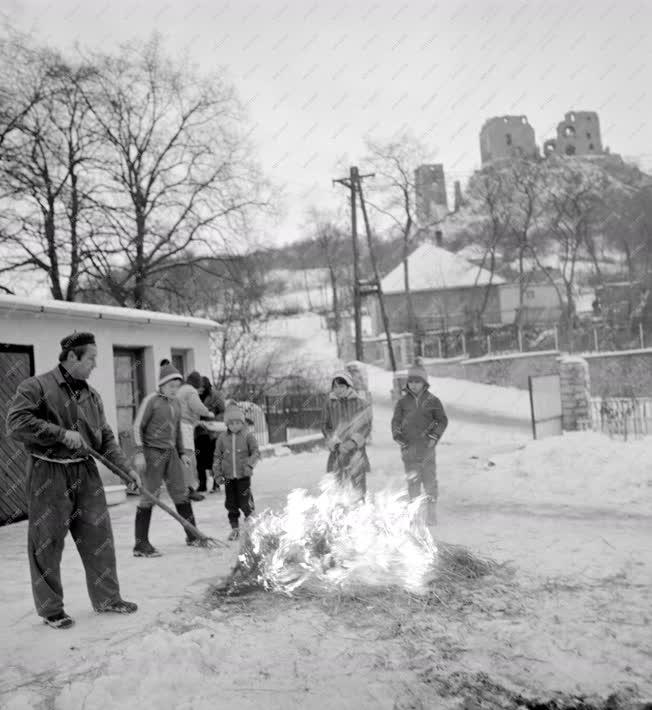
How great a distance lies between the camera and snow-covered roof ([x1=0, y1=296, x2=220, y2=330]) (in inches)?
369

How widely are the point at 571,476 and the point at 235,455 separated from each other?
5327 mm

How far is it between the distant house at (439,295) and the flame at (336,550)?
141ft

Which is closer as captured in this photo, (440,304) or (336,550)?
(336,550)

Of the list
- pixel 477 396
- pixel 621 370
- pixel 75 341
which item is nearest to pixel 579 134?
pixel 621 370

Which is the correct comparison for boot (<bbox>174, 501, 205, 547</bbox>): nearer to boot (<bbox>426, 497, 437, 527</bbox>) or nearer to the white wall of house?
boot (<bbox>426, 497, 437, 527</bbox>)

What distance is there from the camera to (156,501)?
5746mm

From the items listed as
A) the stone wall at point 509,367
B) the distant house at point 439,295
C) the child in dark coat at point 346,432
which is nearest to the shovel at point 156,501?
the child in dark coat at point 346,432

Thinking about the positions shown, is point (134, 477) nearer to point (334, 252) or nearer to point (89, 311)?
point (89, 311)

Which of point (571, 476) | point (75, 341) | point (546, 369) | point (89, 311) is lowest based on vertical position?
point (571, 476)

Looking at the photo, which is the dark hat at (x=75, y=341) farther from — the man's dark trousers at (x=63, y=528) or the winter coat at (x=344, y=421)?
the winter coat at (x=344, y=421)

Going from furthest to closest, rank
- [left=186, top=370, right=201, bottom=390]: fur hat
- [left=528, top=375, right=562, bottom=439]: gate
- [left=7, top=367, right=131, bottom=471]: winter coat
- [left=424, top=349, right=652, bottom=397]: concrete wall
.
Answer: [left=424, top=349, right=652, bottom=397]: concrete wall → [left=528, top=375, right=562, bottom=439]: gate → [left=186, top=370, right=201, bottom=390]: fur hat → [left=7, top=367, right=131, bottom=471]: winter coat

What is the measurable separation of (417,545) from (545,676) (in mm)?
2013

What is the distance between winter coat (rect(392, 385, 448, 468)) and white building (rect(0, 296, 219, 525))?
476cm

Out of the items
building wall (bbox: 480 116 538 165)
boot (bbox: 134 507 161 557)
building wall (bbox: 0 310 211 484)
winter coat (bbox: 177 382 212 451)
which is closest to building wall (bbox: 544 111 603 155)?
building wall (bbox: 480 116 538 165)
